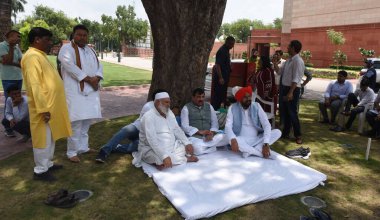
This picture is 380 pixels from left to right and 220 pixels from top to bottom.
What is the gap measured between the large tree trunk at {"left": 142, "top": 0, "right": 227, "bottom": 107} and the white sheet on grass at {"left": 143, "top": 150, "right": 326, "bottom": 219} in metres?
1.76

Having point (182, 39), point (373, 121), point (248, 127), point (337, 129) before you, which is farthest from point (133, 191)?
point (373, 121)

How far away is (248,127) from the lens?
207 inches

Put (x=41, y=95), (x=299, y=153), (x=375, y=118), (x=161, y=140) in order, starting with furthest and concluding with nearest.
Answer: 1. (x=375, y=118)
2. (x=299, y=153)
3. (x=161, y=140)
4. (x=41, y=95)

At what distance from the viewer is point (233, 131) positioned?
5.30 meters

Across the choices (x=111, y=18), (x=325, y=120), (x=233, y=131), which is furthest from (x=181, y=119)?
(x=111, y=18)

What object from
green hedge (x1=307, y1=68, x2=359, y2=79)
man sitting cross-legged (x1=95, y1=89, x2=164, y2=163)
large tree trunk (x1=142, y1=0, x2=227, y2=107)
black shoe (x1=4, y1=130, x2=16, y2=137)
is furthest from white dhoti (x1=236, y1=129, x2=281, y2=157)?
green hedge (x1=307, y1=68, x2=359, y2=79)

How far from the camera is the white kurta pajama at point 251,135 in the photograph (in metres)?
4.97

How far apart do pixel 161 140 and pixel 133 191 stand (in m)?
0.85

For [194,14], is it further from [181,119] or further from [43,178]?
[43,178]

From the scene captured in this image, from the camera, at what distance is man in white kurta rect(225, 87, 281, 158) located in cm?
498

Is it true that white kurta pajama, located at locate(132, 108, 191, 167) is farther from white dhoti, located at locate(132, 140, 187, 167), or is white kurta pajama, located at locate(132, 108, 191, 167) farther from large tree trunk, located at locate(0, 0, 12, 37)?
large tree trunk, located at locate(0, 0, 12, 37)

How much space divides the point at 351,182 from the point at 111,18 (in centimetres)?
6395

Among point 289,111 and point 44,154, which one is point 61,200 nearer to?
point 44,154

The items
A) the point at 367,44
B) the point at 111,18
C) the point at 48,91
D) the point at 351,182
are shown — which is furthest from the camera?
the point at 111,18
